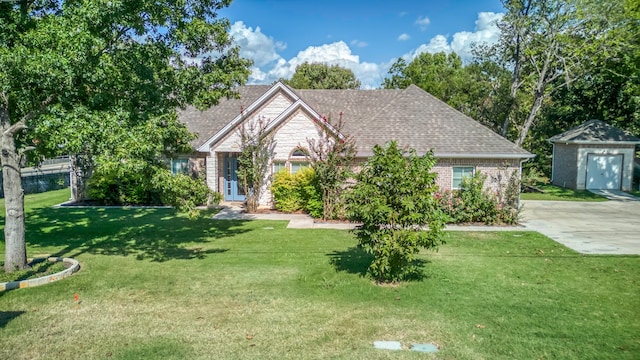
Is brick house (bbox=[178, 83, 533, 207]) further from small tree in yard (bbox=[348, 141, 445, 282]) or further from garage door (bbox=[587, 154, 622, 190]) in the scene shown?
garage door (bbox=[587, 154, 622, 190])

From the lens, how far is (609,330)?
25.5 feet

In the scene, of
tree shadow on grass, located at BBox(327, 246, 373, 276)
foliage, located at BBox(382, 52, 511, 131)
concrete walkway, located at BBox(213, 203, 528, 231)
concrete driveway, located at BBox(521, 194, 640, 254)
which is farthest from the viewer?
foliage, located at BBox(382, 52, 511, 131)

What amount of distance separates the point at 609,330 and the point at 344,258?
625 cm

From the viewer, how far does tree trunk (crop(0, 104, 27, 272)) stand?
1050 cm

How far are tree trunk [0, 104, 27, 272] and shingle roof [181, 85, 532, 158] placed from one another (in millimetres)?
12056

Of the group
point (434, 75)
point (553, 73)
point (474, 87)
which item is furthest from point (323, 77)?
point (553, 73)

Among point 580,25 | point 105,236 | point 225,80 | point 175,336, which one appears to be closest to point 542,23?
point 580,25

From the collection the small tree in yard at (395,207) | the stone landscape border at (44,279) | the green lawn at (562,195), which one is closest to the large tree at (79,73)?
the stone landscape border at (44,279)

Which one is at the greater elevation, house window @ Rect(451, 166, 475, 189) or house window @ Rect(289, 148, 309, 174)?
house window @ Rect(289, 148, 309, 174)

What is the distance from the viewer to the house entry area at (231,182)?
23188 mm

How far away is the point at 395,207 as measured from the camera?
9727 millimetres

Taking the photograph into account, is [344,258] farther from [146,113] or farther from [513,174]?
[513,174]

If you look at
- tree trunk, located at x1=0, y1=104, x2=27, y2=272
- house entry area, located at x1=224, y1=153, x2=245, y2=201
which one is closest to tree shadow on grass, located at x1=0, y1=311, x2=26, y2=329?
tree trunk, located at x1=0, y1=104, x2=27, y2=272

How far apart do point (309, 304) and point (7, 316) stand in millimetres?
5391
